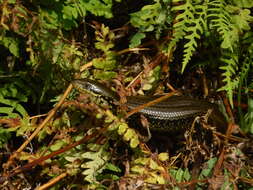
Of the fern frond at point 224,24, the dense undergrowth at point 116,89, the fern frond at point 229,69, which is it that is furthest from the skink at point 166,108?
the fern frond at point 224,24

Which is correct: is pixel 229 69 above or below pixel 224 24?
below

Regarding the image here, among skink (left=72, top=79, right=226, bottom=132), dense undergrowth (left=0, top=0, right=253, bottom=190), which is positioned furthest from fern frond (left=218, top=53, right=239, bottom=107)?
skink (left=72, top=79, right=226, bottom=132)

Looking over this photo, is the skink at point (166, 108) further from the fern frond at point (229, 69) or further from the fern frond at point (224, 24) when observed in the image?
the fern frond at point (224, 24)

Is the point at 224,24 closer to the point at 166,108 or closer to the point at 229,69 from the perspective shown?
the point at 229,69

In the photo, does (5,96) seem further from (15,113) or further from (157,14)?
(157,14)

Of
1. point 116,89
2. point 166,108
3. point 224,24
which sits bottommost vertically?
point 166,108

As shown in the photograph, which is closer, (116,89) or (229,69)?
(229,69)

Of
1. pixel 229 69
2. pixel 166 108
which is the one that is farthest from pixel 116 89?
pixel 229 69
